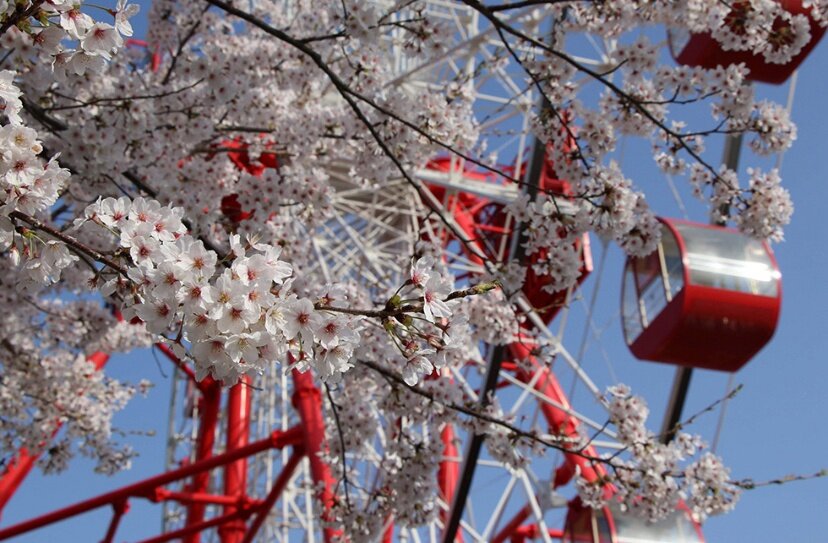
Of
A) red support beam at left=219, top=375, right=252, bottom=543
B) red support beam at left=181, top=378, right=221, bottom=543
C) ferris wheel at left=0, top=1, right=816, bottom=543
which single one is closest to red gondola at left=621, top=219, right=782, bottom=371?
ferris wheel at left=0, top=1, right=816, bottom=543

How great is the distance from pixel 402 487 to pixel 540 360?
0.98m

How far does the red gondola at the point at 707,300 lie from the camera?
888 centimetres

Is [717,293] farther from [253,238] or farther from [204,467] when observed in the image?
[253,238]

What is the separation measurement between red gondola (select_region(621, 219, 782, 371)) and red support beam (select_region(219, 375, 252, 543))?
527cm

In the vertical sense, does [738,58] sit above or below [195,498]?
above

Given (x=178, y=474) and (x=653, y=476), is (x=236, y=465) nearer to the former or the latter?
(x=178, y=474)

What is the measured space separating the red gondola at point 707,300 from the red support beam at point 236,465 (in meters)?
5.27

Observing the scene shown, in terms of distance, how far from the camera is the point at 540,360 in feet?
15.4

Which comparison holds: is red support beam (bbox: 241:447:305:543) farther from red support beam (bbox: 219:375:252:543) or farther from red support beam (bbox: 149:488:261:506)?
red support beam (bbox: 219:375:252:543)

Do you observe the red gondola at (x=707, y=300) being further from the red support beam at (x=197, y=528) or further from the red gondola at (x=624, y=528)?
the red support beam at (x=197, y=528)

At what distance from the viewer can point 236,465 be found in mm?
13062

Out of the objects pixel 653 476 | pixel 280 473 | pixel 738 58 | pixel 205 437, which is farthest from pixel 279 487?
pixel 738 58

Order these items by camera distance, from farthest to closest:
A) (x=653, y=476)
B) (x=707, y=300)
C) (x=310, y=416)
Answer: (x=707, y=300)
(x=310, y=416)
(x=653, y=476)

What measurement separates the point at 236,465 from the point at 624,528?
5.90 meters
